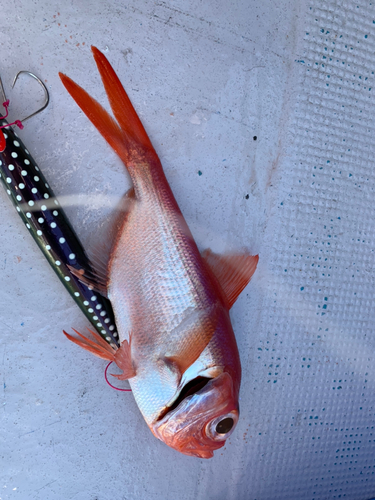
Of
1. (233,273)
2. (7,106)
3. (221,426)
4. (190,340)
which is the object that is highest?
(7,106)

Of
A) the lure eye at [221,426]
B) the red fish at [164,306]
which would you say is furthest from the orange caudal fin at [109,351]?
the lure eye at [221,426]

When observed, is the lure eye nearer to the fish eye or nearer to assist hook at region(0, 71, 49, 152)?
the fish eye

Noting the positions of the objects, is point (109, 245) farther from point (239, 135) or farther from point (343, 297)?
point (343, 297)

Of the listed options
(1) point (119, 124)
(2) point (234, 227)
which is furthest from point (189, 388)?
(1) point (119, 124)

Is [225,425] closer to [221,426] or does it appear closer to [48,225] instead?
[221,426]

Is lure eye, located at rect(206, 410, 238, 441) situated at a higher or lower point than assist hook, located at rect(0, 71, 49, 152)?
lower

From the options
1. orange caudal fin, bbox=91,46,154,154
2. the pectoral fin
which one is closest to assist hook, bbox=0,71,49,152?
orange caudal fin, bbox=91,46,154,154

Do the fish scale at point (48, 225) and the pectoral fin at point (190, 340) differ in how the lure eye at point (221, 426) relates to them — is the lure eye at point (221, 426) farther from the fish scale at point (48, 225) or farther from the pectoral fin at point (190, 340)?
the fish scale at point (48, 225)
